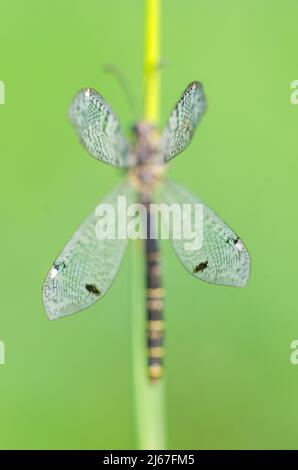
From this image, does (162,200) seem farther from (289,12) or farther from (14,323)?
(289,12)

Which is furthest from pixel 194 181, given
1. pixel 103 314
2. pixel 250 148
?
pixel 103 314

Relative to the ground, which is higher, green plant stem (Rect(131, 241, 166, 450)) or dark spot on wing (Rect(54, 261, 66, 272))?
dark spot on wing (Rect(54, 261, 66, 272))

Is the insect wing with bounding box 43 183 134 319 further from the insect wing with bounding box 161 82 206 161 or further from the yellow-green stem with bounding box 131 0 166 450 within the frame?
the insect wing with bounding box 161 82 206 161

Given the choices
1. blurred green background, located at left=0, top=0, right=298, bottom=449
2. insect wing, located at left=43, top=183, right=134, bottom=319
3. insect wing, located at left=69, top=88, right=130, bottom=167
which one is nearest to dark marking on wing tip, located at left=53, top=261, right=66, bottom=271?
insect wing, located at left=43, top=183, right=134, bottom=319

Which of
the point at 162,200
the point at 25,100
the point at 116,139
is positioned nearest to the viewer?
the point at 116,139

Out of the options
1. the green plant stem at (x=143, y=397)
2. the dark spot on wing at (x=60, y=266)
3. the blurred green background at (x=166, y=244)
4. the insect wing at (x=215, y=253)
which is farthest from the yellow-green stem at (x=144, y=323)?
the blurred green background at (x=166, y=244)

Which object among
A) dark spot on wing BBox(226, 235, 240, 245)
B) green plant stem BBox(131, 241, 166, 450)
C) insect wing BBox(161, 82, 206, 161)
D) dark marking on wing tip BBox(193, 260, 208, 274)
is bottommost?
green plant stem BBox(131, 241, 166, 450)

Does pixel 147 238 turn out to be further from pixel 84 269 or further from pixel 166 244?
pixel 166 244
